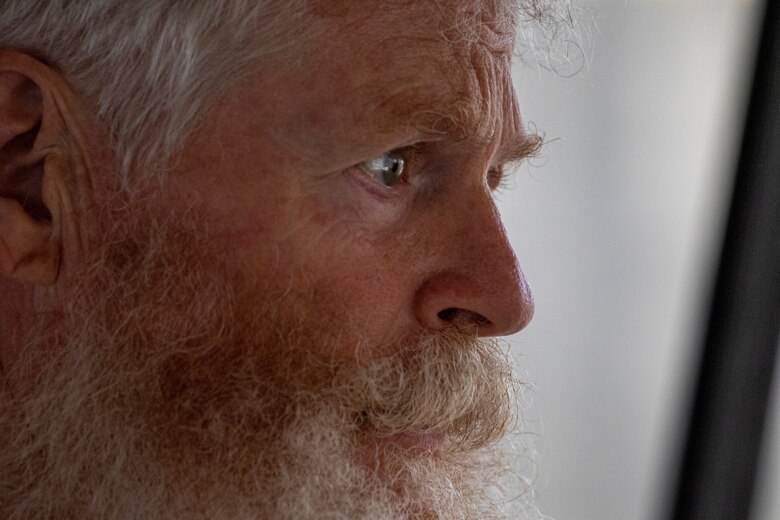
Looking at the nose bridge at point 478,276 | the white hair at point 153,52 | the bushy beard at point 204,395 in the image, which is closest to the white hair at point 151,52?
the white hair at point 153,52

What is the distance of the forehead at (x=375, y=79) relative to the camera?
1.06 metres

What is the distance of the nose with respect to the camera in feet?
3.68

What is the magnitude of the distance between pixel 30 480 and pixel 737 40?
6.22 ft

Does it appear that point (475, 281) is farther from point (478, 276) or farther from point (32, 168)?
point (32, 168)

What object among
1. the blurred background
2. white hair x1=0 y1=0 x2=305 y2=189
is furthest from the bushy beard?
the blurred background

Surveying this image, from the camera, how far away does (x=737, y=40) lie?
2322 millimetres

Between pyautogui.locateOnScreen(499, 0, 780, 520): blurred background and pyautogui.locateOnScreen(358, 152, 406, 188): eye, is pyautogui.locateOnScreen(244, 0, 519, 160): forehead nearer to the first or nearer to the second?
pyautogui.locateOnScreen(358, 152, 406, 188): eye

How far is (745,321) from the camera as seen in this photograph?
2348 millimetres

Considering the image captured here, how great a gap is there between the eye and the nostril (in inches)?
6.5

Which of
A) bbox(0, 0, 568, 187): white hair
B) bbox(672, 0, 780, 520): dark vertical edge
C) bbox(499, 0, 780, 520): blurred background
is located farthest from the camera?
bbox(499, 0, 780, 520): blurred background

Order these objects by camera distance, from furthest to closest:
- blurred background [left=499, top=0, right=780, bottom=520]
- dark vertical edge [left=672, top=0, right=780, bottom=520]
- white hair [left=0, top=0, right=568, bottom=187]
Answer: blurred background [left=499, top=0, right=780, bottom=520], dark vertical edge [left=672, top=0, right=780, bottom=520], white hair [left=0, top=0, right=568, bottom=187]

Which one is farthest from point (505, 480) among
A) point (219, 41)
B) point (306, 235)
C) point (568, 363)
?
point (568, 363)

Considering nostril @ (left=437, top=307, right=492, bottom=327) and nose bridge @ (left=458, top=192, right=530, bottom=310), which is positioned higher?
nose bridge @ (left=458, top=192, right=530, bottom=310)

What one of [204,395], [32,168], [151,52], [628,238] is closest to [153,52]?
[151,52]
